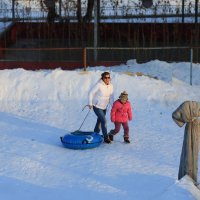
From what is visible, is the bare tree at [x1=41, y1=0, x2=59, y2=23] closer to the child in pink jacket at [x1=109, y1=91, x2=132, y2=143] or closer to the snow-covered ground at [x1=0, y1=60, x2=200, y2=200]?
the snow-covered ground at [x1=0, y1=60, x2=200, y2=200]

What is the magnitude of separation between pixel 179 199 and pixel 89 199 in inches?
52.3

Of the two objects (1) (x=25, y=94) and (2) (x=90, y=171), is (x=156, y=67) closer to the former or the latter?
(1) (x=25, y=94)

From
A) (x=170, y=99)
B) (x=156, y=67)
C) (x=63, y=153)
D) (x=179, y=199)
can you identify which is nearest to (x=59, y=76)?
(x=170, y=99)

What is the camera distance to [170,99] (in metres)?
13.8

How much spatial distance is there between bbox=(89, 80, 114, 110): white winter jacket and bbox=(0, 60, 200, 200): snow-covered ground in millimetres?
811

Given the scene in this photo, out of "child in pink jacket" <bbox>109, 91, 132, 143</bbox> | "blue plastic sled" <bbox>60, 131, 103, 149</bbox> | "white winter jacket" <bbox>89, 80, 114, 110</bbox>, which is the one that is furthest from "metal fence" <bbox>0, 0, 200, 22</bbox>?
"blue plastic sled" <bbox>60, 131, 103, 149</bbox>

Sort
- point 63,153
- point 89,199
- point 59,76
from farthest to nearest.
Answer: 1. point 59,76
2. point 63,153
3. point 89,199

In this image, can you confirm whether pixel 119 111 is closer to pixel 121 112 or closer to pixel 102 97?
pixel 121 112

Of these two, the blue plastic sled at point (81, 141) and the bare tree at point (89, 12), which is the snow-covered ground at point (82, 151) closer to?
the blue plastic sled at point (81, 141)

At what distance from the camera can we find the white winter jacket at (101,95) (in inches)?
393

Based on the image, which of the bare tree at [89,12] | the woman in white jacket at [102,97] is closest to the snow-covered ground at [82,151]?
the woman in white jacket at [102,97]

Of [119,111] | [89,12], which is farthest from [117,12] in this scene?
[119,111]

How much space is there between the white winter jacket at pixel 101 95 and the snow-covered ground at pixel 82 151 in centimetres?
81

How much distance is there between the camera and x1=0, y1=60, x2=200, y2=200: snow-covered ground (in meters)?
7.10
